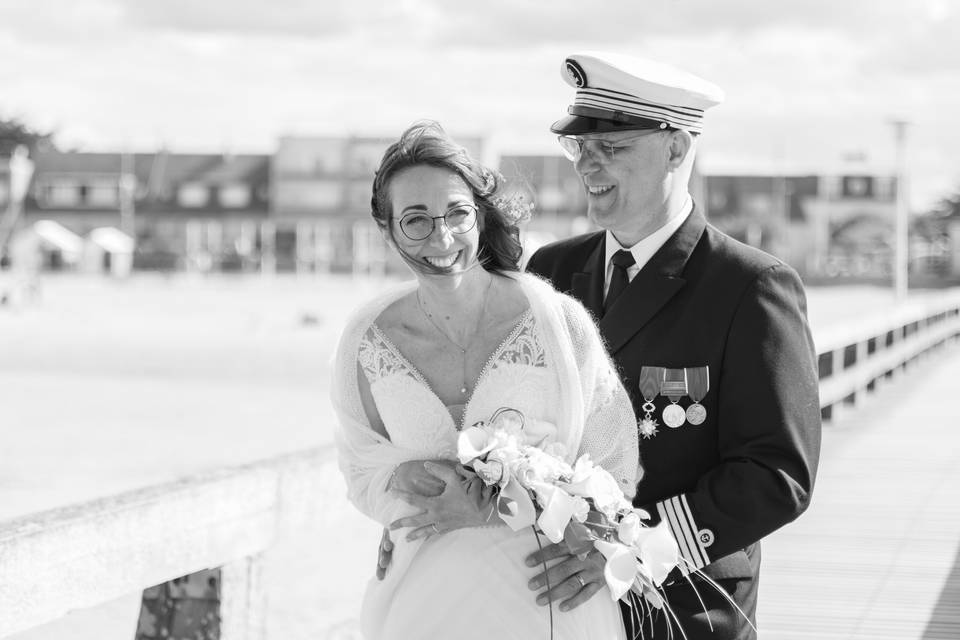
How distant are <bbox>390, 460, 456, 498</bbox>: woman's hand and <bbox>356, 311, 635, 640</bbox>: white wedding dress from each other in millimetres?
34

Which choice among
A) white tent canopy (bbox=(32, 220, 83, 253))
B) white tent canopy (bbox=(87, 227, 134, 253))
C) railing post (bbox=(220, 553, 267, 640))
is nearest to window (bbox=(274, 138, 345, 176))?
white tent canopy (bbox=(32, 220, 83, 253))

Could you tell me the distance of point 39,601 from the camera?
277cm

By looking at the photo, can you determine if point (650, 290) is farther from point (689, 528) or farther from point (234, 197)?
point (234, 197)

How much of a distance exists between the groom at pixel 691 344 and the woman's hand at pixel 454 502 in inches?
15.6

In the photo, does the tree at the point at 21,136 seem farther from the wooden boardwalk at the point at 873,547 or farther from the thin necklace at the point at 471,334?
the thin necklace at the point at 471,334

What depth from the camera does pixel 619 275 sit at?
111 inches

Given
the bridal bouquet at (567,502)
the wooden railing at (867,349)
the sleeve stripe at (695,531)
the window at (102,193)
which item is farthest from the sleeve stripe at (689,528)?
the window at (102,193)

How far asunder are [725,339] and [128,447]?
42.2 feet

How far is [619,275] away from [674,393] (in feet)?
1.04

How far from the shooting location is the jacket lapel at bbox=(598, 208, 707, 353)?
2.69m

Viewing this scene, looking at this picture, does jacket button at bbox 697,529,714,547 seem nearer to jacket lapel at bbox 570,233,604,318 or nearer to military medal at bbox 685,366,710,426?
military medal at bbox 685,366,710,426

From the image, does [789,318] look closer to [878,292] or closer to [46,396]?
[46,396]

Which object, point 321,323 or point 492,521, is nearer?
point 492,521

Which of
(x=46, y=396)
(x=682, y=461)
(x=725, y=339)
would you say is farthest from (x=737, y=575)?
(x=46, y=396)
